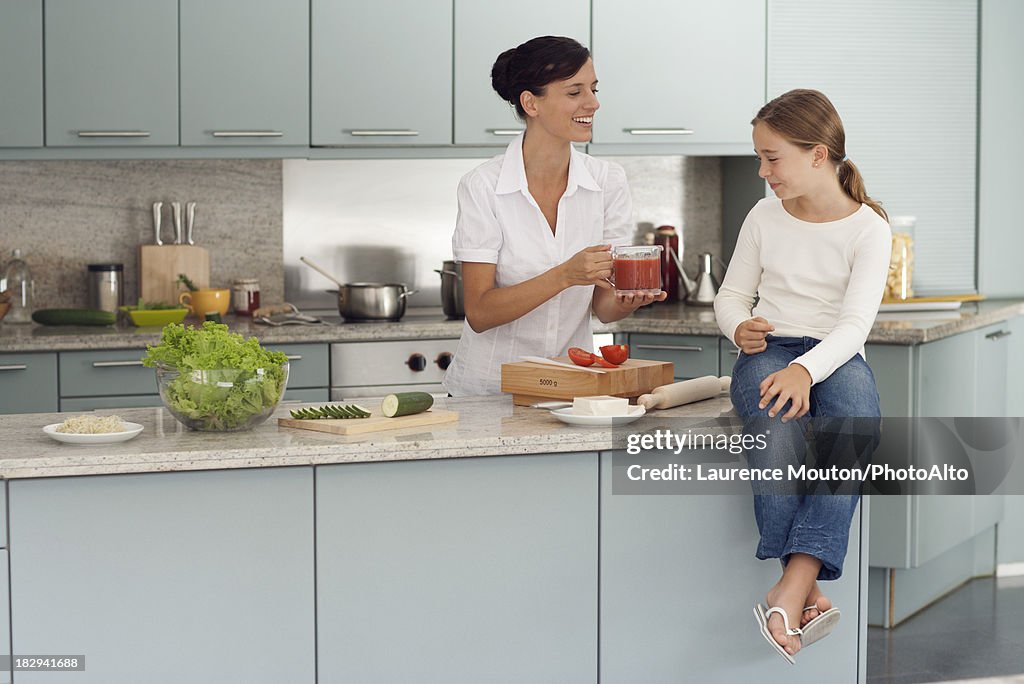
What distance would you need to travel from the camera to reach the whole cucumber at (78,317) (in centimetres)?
379

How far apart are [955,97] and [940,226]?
0.48 m

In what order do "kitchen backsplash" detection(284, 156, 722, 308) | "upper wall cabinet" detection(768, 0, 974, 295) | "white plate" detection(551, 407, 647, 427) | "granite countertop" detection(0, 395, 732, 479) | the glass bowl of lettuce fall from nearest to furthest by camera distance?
"granite countertop" detection(0, 395, 732, 479)
the glass bowl of lettuce
"white plate" detection(551, 407, 647, 427)
"upper wall cabinet" detection(768, 0, 974, 295)
"kitchen backsplash" detection(284, 156, 722, 308)

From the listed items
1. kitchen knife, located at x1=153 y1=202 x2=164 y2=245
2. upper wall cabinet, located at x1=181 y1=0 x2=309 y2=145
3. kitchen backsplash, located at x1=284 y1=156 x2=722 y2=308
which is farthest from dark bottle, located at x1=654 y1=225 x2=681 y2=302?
kitchen knife, located at x1=153 y1=202 x2=164 y2=245

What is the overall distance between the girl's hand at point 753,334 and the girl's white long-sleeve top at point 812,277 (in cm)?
3

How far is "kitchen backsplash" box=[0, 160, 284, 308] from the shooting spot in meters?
4.15

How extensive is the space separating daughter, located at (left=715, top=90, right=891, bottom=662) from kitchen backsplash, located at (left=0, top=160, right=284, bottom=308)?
93.6 inches

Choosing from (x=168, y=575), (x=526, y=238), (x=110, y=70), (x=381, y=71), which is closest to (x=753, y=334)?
(x=526, y=238)

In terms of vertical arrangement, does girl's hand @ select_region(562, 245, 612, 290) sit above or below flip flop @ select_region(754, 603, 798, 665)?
above

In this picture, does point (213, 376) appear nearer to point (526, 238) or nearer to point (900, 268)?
point (526, 238)

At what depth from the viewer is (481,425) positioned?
7.11ft

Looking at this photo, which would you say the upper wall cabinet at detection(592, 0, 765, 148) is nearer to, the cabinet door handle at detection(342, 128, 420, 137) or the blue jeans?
the cabinet door handle at detection(342, 128, 420, 137)

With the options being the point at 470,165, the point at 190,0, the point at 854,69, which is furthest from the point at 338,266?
the point at 854,69

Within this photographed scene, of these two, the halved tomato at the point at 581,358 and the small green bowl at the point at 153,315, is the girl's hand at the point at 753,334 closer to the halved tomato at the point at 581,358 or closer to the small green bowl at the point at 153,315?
the halved tomato at the point at 581,358

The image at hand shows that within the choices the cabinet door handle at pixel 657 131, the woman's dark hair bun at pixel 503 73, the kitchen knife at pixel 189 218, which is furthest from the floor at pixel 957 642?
the kitchen knife at pixel 189 218
